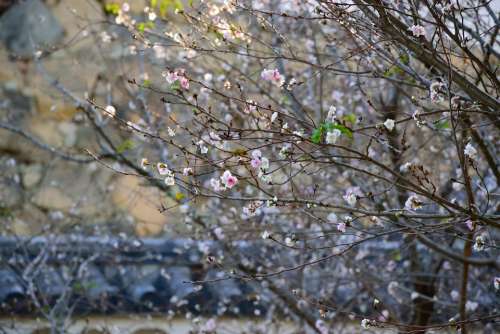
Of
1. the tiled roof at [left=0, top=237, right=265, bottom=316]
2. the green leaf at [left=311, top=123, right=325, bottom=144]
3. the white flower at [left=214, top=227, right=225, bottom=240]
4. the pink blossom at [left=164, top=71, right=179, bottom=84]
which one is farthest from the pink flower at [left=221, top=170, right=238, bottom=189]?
the tiled roof at [left=0, top=237, right=265, bottom=316]

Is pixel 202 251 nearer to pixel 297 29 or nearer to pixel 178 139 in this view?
pixel 178 139

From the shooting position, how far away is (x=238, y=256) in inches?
219

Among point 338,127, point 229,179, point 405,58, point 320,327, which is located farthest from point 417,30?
point 320,327

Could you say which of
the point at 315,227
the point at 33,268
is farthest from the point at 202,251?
the point at 33,268

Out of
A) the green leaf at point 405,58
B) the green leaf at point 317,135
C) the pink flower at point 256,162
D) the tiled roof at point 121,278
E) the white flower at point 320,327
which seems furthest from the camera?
the tiled roof at point 121,278

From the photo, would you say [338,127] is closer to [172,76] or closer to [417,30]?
[417,30]

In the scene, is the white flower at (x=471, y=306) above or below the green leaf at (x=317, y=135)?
above

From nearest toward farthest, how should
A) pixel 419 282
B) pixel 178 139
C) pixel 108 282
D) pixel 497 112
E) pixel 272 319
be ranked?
pixel 497 112 < pixel 419 282 < pixel 272 319 < pixel 108 282 < pixel 178 139

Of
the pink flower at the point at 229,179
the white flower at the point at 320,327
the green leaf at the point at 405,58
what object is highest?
the green leaf at the point at 405,58

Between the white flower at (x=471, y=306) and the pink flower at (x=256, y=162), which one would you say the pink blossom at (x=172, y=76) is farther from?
the white flower at (x=471, y=306)

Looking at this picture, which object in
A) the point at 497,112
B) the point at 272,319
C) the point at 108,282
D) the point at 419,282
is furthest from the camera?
the point at 108,282

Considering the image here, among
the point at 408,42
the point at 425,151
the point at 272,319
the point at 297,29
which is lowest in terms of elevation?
the point at 272,319

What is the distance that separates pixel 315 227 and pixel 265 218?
36 cm

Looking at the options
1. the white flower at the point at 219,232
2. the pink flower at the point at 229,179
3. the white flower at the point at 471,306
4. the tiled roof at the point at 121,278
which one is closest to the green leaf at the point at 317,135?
the pink flower at the point at 229,179
